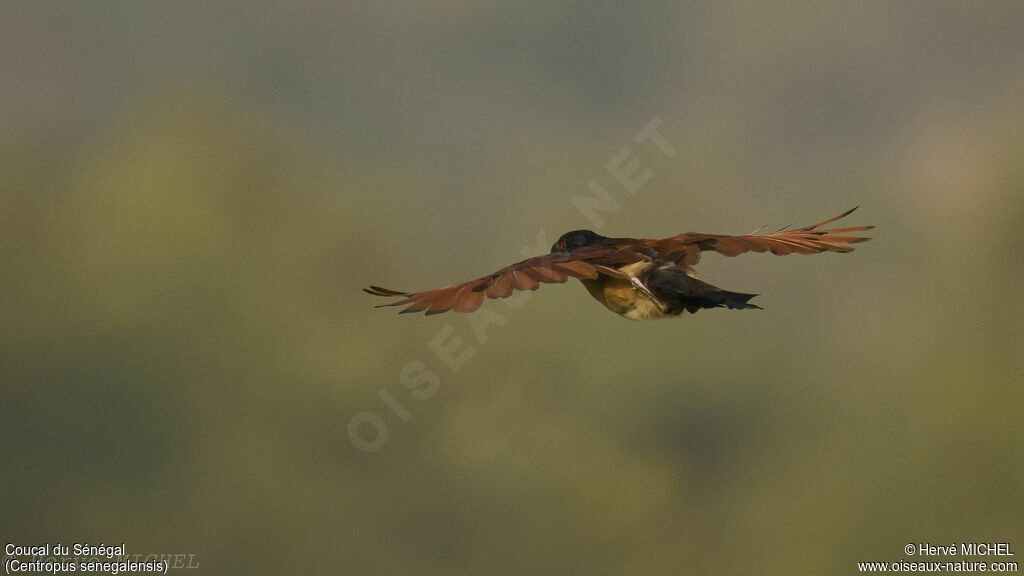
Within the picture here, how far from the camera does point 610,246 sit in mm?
3709

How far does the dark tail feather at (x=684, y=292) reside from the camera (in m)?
3.38

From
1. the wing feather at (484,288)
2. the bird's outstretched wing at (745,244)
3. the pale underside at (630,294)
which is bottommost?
the wing feather at (484,288)

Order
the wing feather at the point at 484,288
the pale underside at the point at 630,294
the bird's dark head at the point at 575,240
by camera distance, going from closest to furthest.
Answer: the wing feather at the point at 484,288 < the pale underside at the point at 630,294 < the bird's dark head at the point at 575,240

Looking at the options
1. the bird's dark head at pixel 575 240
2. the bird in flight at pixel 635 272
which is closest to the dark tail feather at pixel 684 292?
the bird in flight at pixel 635 272

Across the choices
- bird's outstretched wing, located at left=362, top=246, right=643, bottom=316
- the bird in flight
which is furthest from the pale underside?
bird's outstretched wing, located at left=362, top=246, right=643, bottom=316

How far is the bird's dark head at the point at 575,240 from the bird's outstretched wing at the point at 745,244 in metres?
0.23

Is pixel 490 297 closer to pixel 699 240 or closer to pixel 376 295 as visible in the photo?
pixel 376 295

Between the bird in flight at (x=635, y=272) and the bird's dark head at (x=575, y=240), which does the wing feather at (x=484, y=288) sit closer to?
the bird in flight at (x=635, y=272)

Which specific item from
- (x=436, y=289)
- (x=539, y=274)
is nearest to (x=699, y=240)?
(x=539, y=274)

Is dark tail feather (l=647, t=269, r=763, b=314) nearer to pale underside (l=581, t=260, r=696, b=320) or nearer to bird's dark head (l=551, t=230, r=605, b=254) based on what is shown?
pale underside (l=581, t=260, r=696, b=320)

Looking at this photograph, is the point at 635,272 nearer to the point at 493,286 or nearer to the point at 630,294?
the point at 630,294

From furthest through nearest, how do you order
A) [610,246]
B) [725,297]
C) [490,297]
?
1. [610,246]
2. [725,297]
3. [490,297]

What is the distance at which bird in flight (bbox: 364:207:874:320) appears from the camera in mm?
3025

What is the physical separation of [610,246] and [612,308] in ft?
0.79
